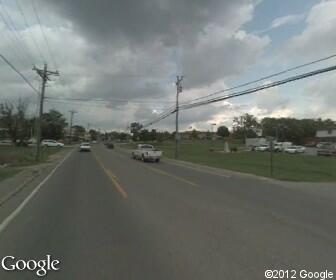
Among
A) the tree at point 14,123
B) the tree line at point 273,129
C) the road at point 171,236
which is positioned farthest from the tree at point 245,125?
the road at point 171,236

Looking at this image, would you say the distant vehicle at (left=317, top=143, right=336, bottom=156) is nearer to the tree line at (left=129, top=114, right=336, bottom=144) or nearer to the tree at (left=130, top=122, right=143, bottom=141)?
the tree line at (left=129, top=114, right=336, bottom=144)

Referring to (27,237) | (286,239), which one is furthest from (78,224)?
(286,239)

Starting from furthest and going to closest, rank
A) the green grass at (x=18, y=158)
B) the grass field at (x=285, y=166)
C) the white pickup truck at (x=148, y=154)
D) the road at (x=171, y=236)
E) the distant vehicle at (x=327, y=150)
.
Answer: the distant vehicle at (x=327, y=150) → the white pickup truck at (x=148, y=154) → the green grass at (x=18, y=158) → the grass field at (x=285, y=166) → the road at (x=171, y=236)

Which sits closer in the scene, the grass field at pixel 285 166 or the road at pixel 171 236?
the road at pixel 171 236

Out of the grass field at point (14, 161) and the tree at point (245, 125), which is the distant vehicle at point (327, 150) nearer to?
the grass field at point (14, 161)

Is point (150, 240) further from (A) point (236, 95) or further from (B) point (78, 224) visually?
(A) point (236, 95)

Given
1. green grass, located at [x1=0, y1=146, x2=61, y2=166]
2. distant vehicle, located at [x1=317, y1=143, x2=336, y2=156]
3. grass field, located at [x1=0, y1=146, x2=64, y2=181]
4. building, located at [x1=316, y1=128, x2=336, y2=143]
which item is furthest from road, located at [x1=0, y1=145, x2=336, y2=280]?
building, located at [x1=316, y1=128, x2=336, y2=143]

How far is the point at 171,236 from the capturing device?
8789 mm

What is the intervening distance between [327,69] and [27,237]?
54.0ft

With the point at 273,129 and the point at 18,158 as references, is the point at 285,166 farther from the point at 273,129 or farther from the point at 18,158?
the point at 273,129

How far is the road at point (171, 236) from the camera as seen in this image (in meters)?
6.60

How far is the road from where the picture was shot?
6598mm

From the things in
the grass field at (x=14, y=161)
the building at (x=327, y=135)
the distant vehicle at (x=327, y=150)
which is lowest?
the grass field at (x=14, y=161)

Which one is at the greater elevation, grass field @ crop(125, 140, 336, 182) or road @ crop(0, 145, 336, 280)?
grass field @ crop(125, 140, 336, 182)
